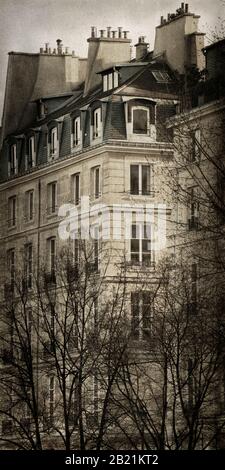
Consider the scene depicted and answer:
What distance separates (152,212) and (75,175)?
3.15 feet

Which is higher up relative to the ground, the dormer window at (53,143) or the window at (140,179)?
the dormer window at (53,143)

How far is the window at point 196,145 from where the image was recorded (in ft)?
61.4

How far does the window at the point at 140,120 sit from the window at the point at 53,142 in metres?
0.97

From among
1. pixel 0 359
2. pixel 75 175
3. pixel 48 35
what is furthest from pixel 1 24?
pixel 0 359

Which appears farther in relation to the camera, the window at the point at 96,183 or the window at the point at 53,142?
the window at the point at 53,142

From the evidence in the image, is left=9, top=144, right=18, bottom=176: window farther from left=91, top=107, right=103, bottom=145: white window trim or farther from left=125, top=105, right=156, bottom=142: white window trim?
left=125, top=105, right=156, bottom=142: white window trim

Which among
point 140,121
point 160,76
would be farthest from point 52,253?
point 160,76

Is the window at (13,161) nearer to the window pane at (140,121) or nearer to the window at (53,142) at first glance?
the window at (53,142)

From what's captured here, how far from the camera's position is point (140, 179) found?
18.9 metres

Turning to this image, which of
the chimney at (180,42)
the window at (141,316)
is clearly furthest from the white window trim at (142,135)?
the window at (141,316)

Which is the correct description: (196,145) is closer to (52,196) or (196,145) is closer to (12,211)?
(52,196)

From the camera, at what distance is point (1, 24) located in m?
19.0

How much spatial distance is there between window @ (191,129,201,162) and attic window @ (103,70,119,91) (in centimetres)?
107
